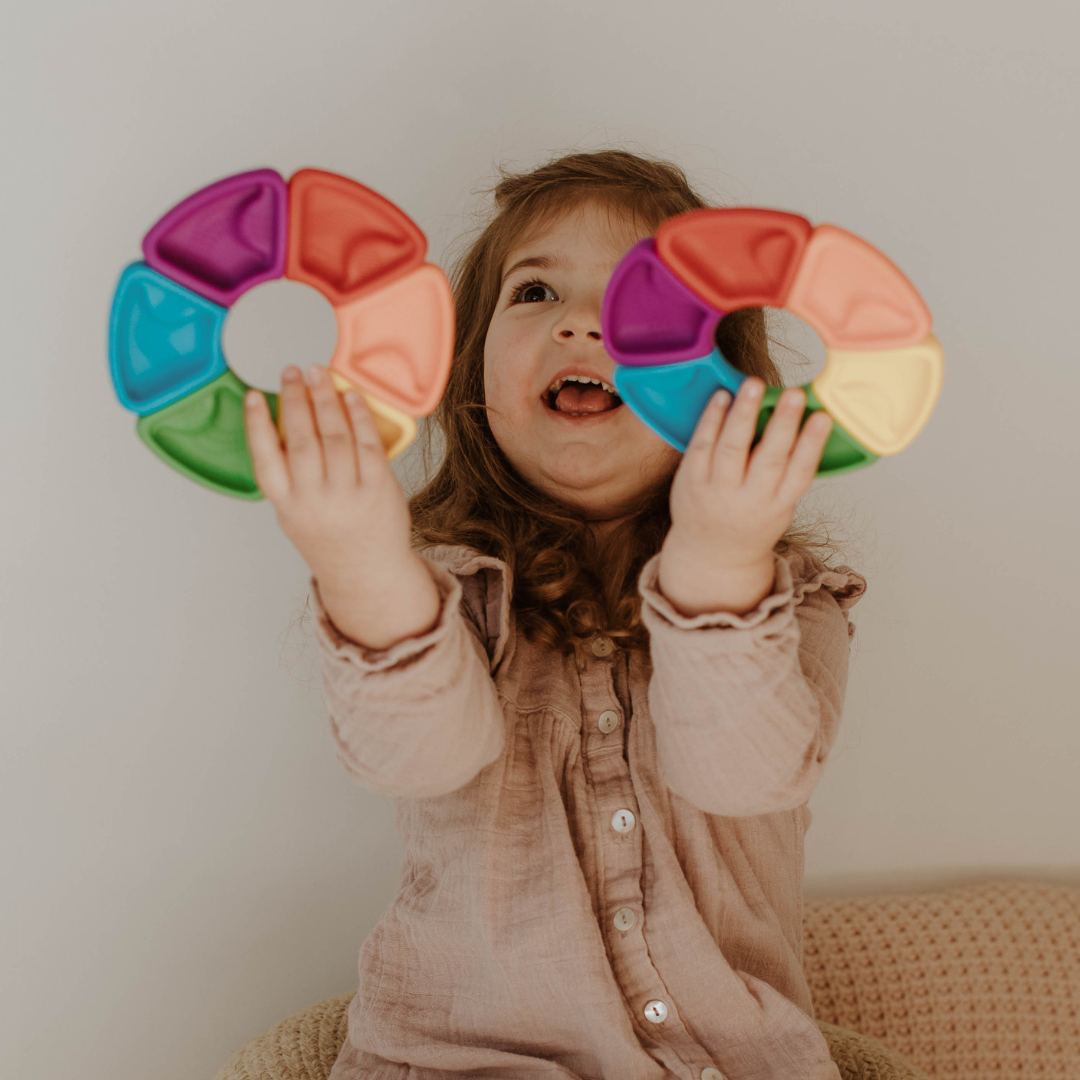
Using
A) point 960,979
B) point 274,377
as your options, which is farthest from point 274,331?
point 960,979

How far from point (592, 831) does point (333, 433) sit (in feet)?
1.31

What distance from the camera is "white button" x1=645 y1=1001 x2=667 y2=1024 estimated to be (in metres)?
0.79

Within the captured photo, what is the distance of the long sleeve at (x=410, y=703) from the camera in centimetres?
67

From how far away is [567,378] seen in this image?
881 mm

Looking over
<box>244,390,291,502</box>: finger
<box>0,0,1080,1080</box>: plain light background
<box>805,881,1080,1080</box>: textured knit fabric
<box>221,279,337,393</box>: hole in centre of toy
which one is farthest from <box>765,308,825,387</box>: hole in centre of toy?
<box>244,390,291,502</box>: finger

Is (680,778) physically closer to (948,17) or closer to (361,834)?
(361,834)

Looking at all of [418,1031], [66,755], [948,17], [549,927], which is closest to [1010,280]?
[948,17]

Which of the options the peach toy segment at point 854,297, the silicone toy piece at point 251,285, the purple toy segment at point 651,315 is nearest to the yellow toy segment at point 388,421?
the silicone toy piece at point 251,285

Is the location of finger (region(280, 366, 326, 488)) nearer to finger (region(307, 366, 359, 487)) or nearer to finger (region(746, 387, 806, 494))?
finger (region(307, 366, 359, 487))

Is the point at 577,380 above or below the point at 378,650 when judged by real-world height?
above

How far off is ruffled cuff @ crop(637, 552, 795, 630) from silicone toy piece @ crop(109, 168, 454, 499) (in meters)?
0.19

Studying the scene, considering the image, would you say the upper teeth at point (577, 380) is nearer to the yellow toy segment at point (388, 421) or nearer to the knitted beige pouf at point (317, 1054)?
the yellow toy segment at point (388, 421)

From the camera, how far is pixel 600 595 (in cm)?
95

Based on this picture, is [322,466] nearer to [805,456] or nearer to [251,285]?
[251,285]
